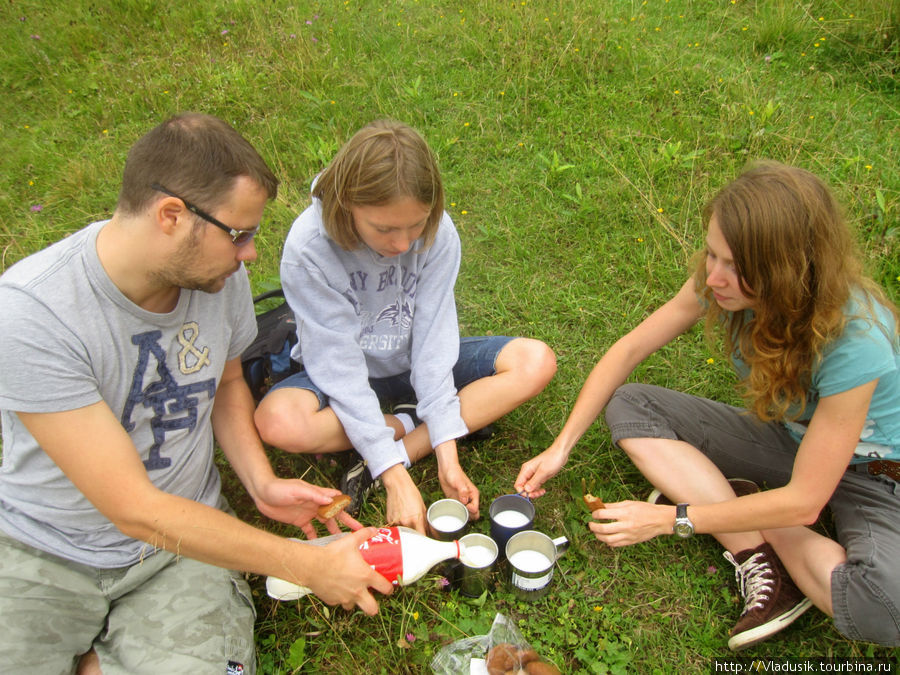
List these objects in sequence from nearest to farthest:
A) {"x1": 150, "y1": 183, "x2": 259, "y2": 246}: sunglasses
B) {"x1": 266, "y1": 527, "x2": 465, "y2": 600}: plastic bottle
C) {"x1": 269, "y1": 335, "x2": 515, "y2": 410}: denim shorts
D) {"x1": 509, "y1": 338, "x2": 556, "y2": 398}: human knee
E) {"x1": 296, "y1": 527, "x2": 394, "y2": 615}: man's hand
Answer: {"x1": 150, "y1": 183, "x2": 259, "y2": 246}: sunglasses → {"x1": 296, "y1": 527, "x2": 394, "y2": 615}: man's hand → {"x1": 266, "y1": 527, "x2": 465, "y2": 600}: plastic bottle → {"x1": 509, "y1": 338, "x2": 556, "y2": 398}: human knee → {"x1": 269, "y1": 335, "x2": 515, "y2": 410}: denim shorts

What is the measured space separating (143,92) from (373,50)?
1795 millimetres

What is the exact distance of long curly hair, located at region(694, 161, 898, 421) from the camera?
6.07ft

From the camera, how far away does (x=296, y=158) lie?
435cm

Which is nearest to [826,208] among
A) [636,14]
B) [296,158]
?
[296,158]

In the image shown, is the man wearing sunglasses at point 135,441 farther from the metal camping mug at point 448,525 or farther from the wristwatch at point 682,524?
the wristwatch at point 682,524

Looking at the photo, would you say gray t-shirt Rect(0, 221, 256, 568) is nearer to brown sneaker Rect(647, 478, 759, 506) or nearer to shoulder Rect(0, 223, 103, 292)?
shoulder Rect(0, 223, 103, 292)

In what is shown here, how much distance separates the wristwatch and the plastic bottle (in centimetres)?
72

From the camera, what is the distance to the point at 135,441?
1981 millimetres

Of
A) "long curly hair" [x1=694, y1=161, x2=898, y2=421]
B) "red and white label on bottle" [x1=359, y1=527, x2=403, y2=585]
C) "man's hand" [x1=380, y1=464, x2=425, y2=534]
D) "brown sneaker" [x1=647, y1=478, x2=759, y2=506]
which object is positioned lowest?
"brown sneaker" [x1=647, y1=478, x2=759, y2=506]

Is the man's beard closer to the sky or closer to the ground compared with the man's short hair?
closer to the ground

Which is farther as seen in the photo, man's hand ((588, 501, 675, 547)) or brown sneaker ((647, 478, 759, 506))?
brown sneaker ((647, 478, 759, 506))

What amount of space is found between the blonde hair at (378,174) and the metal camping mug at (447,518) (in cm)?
104

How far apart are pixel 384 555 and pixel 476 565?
0.32 m

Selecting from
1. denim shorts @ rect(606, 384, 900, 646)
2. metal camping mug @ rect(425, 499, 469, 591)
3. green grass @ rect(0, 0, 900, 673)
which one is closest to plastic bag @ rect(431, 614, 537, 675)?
green grass @ rect(0, 0, 900, 673)
